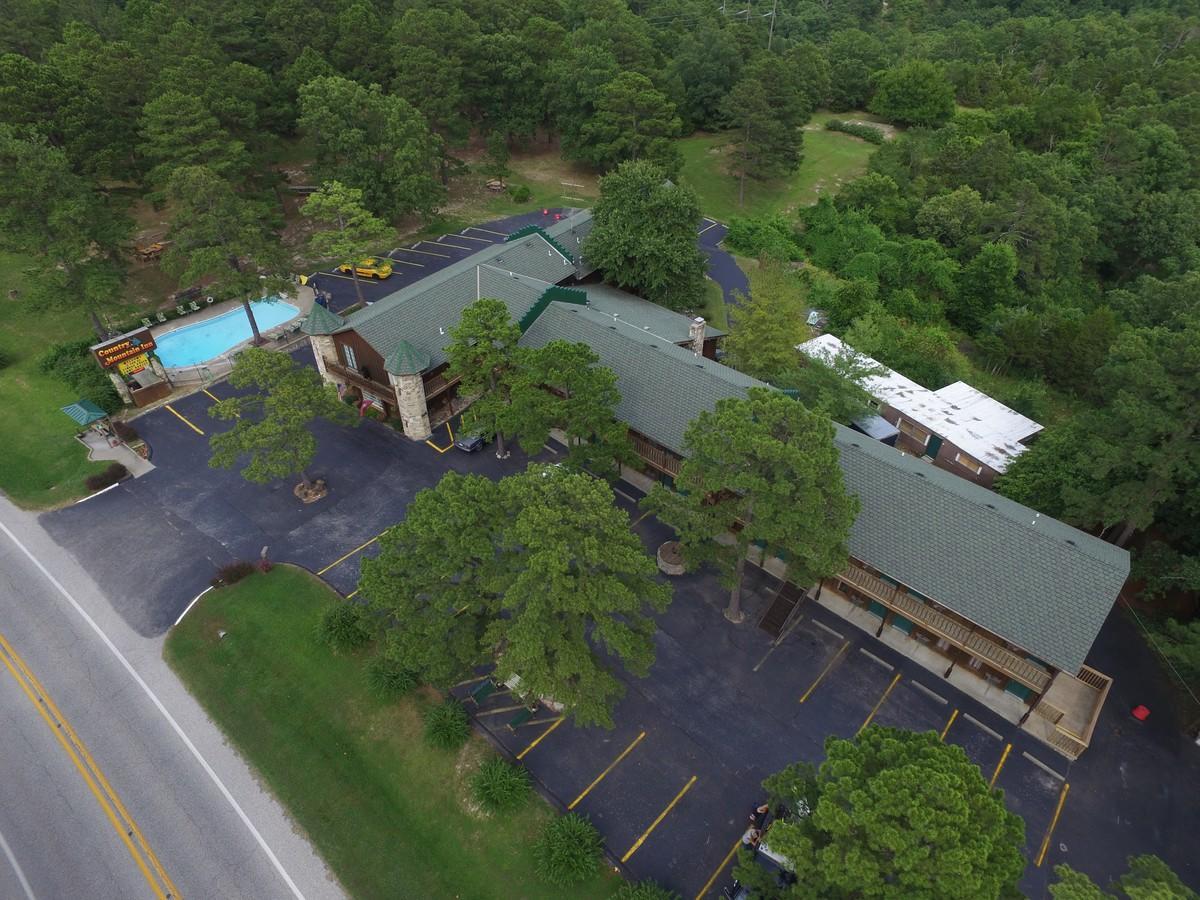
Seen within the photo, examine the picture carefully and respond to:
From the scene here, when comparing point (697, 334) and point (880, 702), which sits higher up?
point (697, 334)

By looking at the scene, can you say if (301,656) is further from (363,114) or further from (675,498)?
(363,114)

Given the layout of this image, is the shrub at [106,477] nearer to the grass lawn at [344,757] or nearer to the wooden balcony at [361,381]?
the grass lawn at [344,757]

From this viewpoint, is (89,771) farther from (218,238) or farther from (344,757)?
(218,238)

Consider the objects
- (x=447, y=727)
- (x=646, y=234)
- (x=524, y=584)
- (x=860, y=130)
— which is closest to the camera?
(x=524, y=584)

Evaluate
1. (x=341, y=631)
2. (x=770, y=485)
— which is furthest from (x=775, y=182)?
(x=341, y=631)

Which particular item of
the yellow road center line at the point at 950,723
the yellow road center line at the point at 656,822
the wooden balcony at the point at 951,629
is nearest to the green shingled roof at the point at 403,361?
the wooden balcony at the point at 951,629
